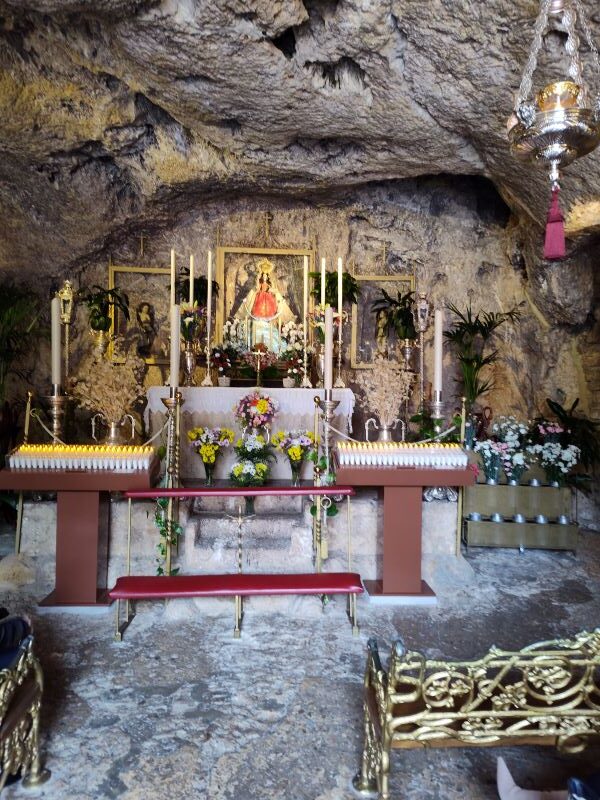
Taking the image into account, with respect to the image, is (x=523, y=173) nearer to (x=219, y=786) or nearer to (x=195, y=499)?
(x=195, y=499)

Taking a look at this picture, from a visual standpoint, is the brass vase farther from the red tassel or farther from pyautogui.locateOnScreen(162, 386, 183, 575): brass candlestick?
the red tassel

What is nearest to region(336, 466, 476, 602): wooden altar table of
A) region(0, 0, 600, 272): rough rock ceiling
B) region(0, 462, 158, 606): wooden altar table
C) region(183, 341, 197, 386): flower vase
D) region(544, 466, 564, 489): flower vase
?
region(0, 462, 158, 606): wooden altar table

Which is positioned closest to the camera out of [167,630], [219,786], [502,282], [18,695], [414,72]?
[18,695]

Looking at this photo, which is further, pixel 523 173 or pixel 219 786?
pixel 523 173

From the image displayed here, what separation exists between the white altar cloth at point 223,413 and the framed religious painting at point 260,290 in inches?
68.9

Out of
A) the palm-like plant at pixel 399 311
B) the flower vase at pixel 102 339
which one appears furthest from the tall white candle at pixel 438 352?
the flower vase at pixel 102 339

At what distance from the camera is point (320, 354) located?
6840 mm

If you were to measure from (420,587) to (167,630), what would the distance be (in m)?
2.04

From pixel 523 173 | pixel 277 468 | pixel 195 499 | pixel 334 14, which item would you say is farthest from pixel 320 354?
pixel 334 14

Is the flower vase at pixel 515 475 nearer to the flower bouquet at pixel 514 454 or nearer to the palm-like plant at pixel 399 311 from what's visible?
the flower bouquet at pixel 514 454

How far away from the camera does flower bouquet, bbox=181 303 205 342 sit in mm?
6523

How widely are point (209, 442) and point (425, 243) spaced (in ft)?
16.4

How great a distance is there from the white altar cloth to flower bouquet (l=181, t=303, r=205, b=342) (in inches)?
29.7

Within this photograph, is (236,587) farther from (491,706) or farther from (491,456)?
(491,456)
